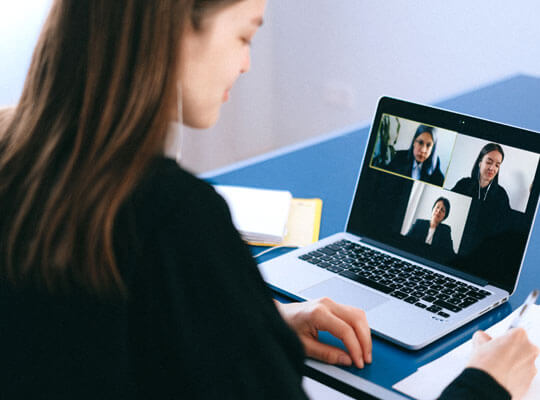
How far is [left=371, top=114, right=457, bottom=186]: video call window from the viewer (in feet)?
3.81

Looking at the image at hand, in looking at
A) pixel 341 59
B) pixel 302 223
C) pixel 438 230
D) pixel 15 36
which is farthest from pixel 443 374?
pixel 341 59

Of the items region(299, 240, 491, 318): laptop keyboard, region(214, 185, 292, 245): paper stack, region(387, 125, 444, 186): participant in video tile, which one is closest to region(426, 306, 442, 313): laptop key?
region(299, 240, 491, 318): laptop keyboard

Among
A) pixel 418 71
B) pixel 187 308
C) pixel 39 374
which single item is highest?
pixel 418 71

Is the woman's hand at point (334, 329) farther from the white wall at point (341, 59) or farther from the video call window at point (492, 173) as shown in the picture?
the white wall at point (341, 59)

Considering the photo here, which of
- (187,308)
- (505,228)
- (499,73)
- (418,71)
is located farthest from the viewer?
(418,71)

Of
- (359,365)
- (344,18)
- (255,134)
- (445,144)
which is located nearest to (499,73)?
(344,18)

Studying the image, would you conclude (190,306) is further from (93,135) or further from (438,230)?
(438,230)

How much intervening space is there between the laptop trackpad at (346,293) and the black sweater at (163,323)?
346mm

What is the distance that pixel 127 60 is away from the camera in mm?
689

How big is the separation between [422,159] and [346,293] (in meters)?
0.27

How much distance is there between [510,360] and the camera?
0.88 meters

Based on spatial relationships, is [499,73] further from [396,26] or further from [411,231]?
[411,231]

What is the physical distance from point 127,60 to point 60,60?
8 cm

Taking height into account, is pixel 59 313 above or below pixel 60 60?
below
